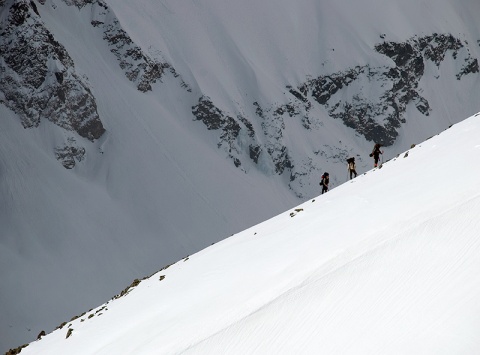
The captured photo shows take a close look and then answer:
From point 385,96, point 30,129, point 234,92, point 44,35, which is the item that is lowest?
point 385,96

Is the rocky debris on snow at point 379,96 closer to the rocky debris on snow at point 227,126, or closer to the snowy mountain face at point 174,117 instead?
the snowy mountain face at point 174,117

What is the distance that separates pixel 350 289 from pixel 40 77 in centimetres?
12421

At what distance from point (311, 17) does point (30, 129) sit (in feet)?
285

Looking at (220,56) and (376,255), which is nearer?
(376,255)

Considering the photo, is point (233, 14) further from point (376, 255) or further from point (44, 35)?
point (376, 255)

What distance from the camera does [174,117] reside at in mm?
143500

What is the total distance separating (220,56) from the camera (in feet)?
512

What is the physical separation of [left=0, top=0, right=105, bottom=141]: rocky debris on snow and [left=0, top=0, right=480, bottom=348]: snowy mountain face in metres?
0.27

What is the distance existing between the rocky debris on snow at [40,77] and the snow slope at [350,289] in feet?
377

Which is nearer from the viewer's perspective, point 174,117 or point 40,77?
point 40,77

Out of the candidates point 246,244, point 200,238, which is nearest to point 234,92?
point 200,238

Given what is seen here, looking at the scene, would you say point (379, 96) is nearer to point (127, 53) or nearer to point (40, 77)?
point (127, 53)

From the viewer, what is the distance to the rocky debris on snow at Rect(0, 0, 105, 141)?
407 feet

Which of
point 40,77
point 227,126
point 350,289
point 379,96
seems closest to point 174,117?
point 227,126
